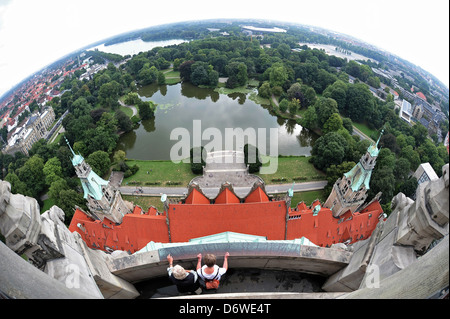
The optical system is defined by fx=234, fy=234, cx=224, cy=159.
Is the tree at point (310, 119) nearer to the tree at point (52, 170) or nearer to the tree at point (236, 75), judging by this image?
the tree at point (236, 75)

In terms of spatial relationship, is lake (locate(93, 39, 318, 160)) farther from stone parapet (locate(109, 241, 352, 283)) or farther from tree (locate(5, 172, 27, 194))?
stone parapet (locate(109, 241, 352, 283))

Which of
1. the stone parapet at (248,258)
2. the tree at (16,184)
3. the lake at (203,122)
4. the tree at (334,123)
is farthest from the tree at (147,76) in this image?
the stone parapet at (248,258)

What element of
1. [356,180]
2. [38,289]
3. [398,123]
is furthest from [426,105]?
[38,289]

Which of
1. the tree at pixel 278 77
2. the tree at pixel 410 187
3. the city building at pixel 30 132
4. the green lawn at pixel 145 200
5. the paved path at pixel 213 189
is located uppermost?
the tree at pixel 278 77

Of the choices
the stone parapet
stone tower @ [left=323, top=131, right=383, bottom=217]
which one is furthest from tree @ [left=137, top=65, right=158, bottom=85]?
the stone parapet

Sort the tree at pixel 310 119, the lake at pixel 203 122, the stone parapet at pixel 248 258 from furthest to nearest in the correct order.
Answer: the tree at pixel 310 119, the lake at pixel 203 122, the stone parapet at pixel 248 258

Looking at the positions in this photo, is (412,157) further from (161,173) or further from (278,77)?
(161,173)

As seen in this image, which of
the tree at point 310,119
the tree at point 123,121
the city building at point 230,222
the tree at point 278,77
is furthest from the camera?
the tree at point 278,77
